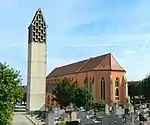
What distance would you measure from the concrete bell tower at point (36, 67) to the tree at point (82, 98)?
566 centimetres

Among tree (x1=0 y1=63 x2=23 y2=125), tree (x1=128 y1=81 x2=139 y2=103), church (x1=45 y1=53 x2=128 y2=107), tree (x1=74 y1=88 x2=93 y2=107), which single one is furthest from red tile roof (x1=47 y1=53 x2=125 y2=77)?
tree (x1=0 y1=63 x2=23 y2=125)

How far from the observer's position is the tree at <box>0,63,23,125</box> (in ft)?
64.5

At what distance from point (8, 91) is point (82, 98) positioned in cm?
3193

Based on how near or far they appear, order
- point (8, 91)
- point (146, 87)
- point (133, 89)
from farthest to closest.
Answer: point (133, 89)
point (146, 87)
point (8, 91)

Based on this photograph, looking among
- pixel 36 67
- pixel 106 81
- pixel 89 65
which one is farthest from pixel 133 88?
pixel 36 67

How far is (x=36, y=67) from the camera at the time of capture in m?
54.1

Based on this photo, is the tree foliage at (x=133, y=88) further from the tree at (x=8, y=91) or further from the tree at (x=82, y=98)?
the tree at (x=8, y=91)

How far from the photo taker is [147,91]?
63.0 m

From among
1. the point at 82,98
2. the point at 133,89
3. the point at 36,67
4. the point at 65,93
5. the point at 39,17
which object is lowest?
the point at 82,98

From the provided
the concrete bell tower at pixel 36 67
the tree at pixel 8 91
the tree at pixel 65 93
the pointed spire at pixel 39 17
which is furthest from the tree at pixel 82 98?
the tree at pixel 8 91

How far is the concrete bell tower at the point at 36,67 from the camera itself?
53.5 m

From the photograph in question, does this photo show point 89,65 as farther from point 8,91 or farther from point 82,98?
point 8,91

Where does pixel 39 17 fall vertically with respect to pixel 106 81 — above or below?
above

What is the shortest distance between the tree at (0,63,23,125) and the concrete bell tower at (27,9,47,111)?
31.5 meters
